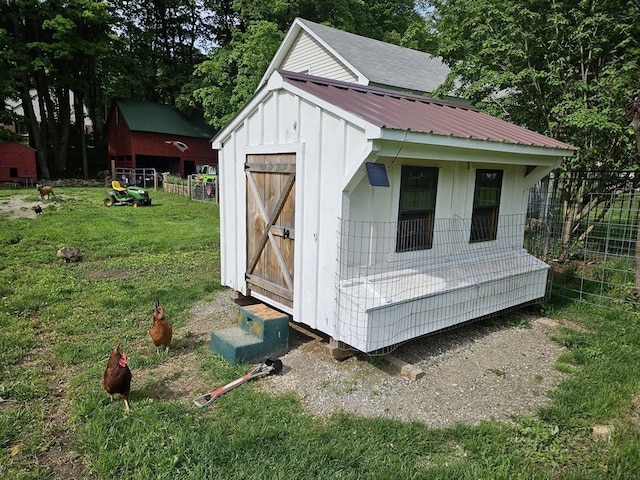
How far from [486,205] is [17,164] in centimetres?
2562

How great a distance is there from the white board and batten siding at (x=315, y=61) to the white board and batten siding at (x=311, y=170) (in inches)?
365

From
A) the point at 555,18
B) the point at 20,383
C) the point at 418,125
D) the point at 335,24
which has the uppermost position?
the point at 335,24

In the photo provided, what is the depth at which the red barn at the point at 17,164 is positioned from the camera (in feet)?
72.8

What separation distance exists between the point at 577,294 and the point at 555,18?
187 inches

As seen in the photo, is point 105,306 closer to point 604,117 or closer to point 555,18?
point 604,117

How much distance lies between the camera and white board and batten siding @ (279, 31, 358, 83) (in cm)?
1386

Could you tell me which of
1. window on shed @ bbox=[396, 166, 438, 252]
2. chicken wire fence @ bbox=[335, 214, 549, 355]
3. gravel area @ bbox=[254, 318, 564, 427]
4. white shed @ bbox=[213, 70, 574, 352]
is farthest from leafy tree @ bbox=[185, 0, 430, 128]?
gravel area @ bbox=[254, 318, 564, 427]

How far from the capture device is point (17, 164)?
2264 cm

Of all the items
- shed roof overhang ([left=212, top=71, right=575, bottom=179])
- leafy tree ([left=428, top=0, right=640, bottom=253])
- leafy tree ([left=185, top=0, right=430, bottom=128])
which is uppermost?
leafy tree ([left=185, top=0, right=430, bottom=128])

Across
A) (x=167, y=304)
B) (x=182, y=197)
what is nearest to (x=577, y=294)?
(x=167, y=304)

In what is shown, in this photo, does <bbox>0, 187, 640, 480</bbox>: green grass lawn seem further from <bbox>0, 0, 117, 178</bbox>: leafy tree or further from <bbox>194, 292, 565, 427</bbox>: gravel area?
<bbox>0, 0, 117, 178</bbox>: leafy tree

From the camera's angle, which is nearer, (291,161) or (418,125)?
(418,125)

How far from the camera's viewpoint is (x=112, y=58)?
28.6m

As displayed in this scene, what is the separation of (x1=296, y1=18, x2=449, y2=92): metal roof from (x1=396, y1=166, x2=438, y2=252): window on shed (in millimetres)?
8875
